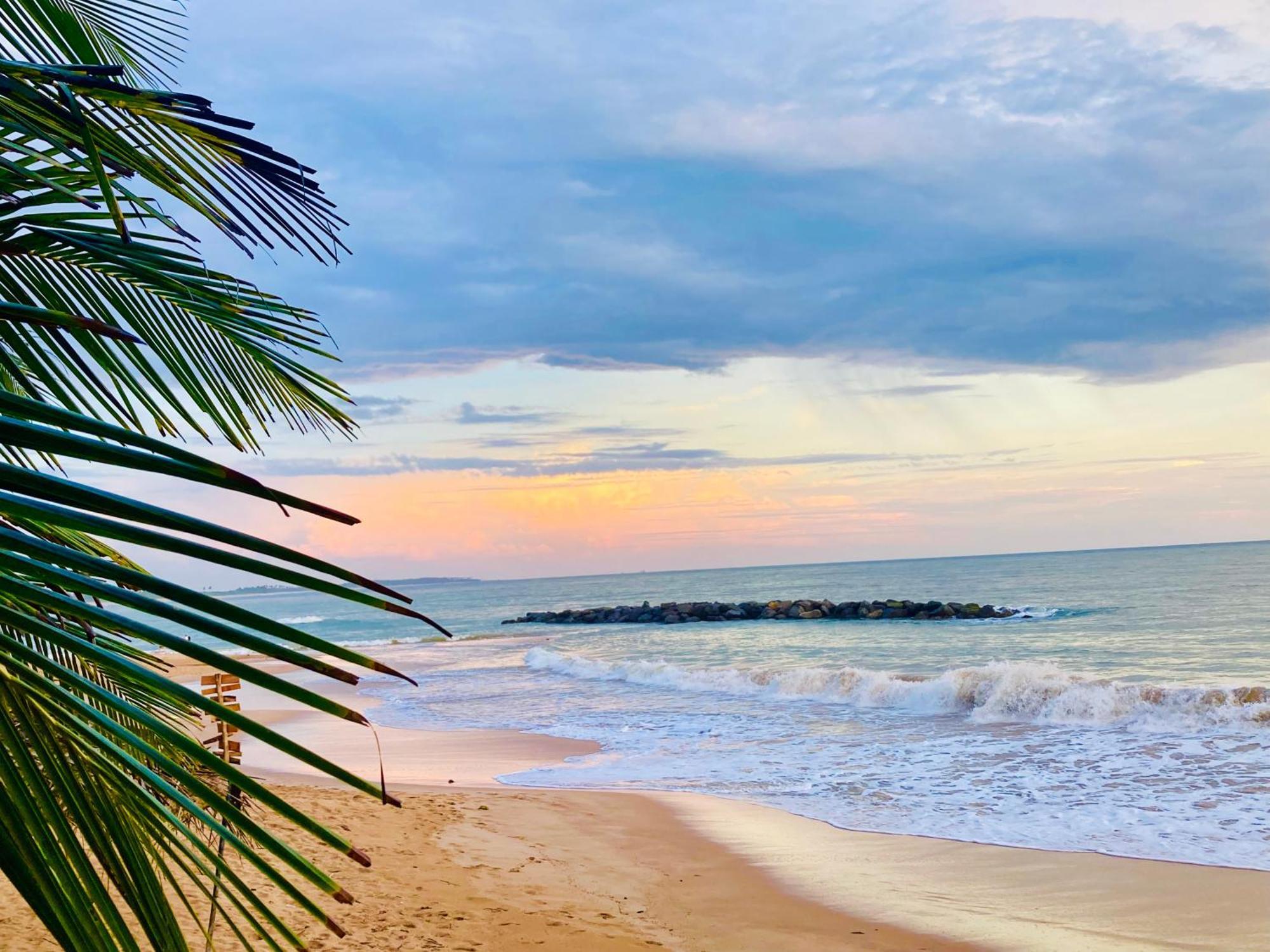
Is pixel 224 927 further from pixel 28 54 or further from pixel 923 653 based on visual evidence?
pixel 923 653

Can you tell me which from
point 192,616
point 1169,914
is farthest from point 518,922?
point 192,616

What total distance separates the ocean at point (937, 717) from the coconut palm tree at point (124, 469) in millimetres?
7990

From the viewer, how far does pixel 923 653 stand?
27.6m

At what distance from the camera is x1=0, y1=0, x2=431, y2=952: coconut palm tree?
696mm

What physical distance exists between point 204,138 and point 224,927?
16.2 feet

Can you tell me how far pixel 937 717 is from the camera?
51.4 feet

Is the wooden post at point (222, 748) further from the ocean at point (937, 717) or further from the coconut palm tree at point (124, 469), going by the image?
the ocean at point (937, 717)

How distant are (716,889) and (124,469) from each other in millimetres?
7338

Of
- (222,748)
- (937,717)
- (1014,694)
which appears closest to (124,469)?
(222,748)

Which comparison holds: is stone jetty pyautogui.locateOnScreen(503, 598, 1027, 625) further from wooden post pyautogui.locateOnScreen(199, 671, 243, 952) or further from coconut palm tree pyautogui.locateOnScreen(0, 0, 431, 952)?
coconut palm tree pyautogui.locateOnScreen(0, 0, 431, 952)

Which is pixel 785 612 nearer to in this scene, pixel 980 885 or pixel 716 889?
pixel 980 885

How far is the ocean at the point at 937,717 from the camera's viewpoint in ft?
30.1

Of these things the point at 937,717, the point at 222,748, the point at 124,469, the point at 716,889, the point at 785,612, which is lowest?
the point at 785,612

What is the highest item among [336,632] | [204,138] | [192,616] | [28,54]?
[28,54]
